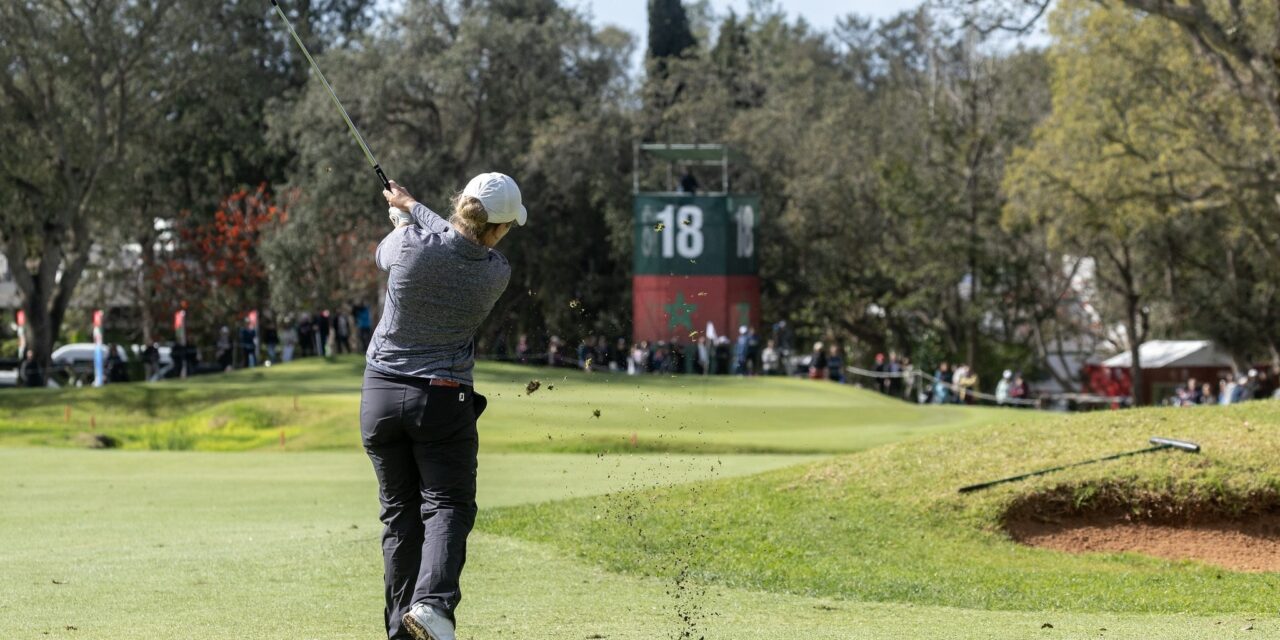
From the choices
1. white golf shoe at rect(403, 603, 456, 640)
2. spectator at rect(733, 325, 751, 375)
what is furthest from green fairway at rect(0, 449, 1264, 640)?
spectator at rect(733, 325, 751, 375)

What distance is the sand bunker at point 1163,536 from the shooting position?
13000 mm

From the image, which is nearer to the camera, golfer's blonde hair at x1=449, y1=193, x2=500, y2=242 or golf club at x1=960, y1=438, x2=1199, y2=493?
golfer's blonde hair at x1=449, y1=193, x2=500, y2=242

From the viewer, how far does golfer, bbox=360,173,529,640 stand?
7559 mm

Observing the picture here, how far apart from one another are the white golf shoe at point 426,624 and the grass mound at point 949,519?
4.40 metres

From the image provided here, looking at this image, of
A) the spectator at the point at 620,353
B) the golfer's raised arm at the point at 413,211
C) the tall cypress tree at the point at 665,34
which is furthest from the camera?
the tall cypress tree at the point at 665,34

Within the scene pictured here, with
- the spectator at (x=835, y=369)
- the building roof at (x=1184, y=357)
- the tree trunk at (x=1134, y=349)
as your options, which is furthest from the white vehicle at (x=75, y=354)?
the building roof at (x=1184, y=357)

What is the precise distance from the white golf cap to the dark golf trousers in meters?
0.82

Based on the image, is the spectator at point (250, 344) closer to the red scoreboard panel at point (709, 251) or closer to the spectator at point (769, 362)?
the red scoreboard panel at point (709, 251)

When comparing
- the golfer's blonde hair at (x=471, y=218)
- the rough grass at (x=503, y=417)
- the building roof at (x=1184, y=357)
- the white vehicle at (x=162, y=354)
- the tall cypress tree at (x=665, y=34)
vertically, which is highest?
the tall cypress tree at (x=665, y=34)

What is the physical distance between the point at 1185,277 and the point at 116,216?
3958 cm

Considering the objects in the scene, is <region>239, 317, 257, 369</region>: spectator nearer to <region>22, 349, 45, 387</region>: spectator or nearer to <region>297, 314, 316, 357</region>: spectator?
<region>297, 314, 316, 357</region>: spectator

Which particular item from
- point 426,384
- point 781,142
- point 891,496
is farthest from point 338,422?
point 781,142

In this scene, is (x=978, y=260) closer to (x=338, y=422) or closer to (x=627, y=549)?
(x=338, y=422)

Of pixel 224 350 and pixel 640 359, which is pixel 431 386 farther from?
pixel 224 350
